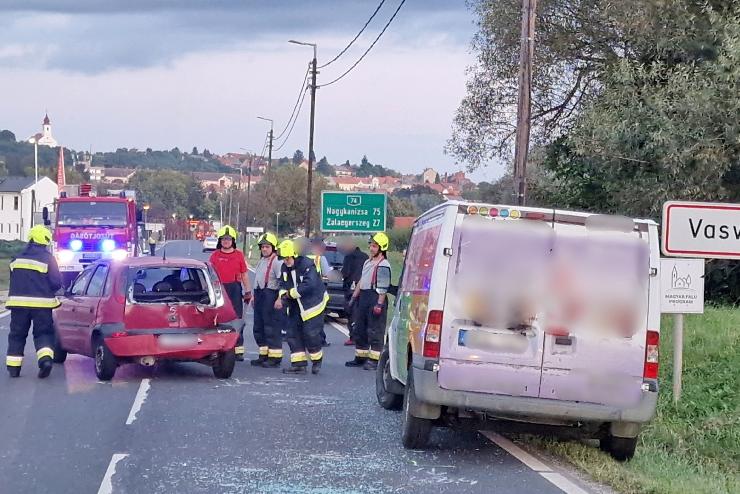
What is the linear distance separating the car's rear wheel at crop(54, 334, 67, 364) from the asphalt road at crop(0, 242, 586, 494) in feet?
4.28

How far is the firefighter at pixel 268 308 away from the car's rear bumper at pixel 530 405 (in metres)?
→ 6.18

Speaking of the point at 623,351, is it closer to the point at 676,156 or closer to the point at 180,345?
the point at 180,345

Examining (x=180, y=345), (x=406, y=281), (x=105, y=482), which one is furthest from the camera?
(x=180, y=345)

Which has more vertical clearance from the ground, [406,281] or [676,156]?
[676,156]

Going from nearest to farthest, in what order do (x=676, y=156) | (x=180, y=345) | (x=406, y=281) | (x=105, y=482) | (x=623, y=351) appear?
1. (x=105, y=482)
2. (x=623, y=351)
3. (x=406, y=281)
4. (x=180, y=345)
5. (x=676, y=156)

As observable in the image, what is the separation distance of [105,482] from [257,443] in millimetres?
1807

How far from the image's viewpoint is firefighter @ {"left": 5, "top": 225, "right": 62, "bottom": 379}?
12570 millimetres

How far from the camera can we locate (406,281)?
32.5 feet

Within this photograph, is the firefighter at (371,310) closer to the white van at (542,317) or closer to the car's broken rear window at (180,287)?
the car's broken rear window at (180,287)

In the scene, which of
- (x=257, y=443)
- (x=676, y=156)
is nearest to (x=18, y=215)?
(x=676, y=156)

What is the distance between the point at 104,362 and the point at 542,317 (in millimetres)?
6201

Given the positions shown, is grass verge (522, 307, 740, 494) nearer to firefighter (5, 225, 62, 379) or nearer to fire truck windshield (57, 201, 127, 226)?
firefighter (5, 225, 62, 379)

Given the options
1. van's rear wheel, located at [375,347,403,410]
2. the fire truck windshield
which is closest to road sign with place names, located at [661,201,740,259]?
van's rear wheel, located at [375,347,403,410]

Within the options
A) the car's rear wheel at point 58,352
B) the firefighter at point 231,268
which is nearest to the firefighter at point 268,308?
the firefighter at point 231,268
